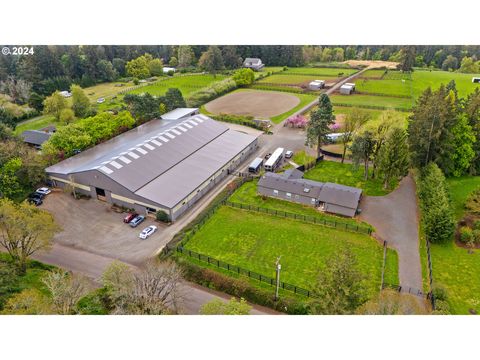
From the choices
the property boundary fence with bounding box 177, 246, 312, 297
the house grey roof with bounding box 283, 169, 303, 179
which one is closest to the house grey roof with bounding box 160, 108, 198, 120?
the house grey roof with bounding box 283, 169, 303, 179

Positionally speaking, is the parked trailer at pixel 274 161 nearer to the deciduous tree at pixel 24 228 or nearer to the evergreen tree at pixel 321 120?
the evergreen tree at pixel 321 120

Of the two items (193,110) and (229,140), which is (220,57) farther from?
(229,140)

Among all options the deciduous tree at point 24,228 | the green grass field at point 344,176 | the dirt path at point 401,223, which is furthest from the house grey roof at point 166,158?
the dirt path at point 401,223

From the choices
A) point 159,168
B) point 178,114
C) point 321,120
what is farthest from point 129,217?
point 178,114

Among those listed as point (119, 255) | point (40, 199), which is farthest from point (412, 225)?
point (40, 199)

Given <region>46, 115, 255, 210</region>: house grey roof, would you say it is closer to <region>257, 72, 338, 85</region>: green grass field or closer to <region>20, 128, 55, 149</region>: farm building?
<region>20, 128, 55, 149</region>: farm building

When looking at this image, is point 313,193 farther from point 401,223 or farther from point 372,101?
point 372,101
